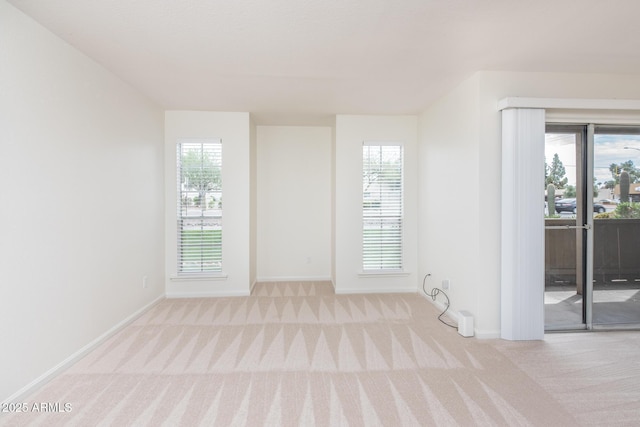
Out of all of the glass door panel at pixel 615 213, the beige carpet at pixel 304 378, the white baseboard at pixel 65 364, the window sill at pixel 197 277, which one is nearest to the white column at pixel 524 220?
the beige carpet at pixel 304 378

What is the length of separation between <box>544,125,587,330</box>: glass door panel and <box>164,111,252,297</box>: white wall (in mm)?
3728

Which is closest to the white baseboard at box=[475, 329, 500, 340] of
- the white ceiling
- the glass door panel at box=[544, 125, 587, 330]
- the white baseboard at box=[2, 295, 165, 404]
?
the glass door panel at box=[544, 125, 587, 330]

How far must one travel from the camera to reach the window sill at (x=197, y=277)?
179 inches

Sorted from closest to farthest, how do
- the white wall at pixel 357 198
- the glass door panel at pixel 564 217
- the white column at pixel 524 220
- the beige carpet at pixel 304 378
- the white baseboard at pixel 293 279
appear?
the beige carpet at pixel 304 378 < the white column at pixel 524 220 < the glass door panel at pixel 564 217 < the white wall at pixel 357 198 < the white baseboard at pixel 293 279

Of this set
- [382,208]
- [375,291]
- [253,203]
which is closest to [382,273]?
[375,291]

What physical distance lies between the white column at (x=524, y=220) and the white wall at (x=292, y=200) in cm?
298

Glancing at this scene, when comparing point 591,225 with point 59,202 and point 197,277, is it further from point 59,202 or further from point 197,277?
point 59,202

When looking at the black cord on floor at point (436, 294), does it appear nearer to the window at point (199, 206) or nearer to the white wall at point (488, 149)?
the white wall at point (488, 149)

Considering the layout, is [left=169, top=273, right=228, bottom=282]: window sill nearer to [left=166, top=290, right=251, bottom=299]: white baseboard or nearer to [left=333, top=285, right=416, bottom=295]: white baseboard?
[left=166, top=290, right=251, bottom=299]: white baseboard

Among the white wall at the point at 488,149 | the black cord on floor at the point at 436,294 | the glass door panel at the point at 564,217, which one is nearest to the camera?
the white wall at the point at 488,149

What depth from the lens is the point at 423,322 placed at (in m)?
3.62

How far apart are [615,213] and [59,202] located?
5337mm

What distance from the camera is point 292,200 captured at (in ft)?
18.1

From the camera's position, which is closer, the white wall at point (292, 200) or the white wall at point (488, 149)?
the white wall at point (488, 149)
